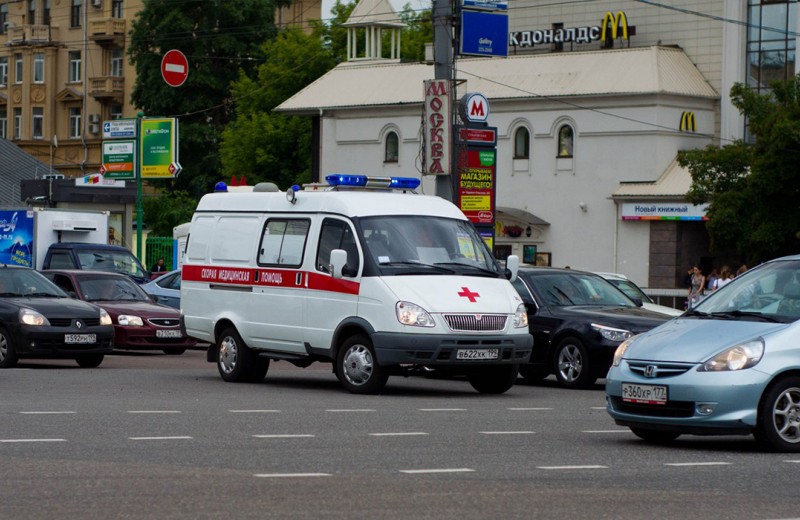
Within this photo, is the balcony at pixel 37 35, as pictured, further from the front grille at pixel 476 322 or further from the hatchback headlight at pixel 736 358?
the hatchback headlight at pixel 736 358

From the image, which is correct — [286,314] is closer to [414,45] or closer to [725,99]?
[725,99]

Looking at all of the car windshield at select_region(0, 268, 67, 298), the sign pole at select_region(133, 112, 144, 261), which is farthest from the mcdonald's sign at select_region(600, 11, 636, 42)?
the car windshield at select_region(0, 268, 67, 298)

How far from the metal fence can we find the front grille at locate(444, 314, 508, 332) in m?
39.9

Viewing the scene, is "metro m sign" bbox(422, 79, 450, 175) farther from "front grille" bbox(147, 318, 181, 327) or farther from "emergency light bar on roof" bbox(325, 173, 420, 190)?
"emergency light bar on roof" bbox(325, 173, 420, 190)

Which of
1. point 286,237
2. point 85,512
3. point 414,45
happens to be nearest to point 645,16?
point 414,45

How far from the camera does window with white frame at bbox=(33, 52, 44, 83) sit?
9156cm

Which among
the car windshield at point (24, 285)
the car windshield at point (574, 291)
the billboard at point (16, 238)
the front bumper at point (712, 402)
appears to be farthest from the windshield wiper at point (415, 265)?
the billboard at point (16, 238)

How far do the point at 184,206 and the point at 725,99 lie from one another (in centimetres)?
2519

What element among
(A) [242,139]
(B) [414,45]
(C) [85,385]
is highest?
(B) [414,45]

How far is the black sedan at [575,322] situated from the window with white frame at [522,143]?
40.1 metres

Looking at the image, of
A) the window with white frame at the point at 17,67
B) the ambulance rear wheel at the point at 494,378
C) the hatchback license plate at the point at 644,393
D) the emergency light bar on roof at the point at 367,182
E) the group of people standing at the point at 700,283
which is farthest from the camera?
the window with white frame at the point at 17,67

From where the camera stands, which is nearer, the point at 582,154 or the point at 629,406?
the point at 629,406

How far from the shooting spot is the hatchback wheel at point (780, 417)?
12398 millimetres

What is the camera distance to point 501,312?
59.0ft
